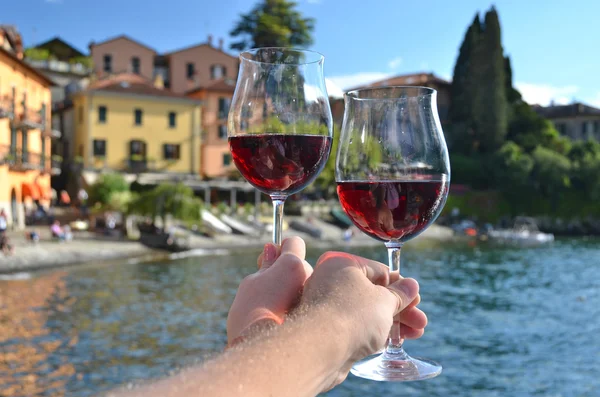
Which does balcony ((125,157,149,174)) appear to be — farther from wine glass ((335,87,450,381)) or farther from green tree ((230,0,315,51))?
wine glass ((335,87,450,381))

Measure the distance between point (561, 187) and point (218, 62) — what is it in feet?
99.3

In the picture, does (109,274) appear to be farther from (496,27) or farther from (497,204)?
(496,27)

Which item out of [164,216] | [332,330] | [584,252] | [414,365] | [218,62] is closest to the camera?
[332,330]

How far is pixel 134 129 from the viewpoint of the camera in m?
42.5

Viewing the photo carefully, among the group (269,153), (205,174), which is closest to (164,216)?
(205,174)

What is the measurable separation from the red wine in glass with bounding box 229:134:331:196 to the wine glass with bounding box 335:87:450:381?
0.07 m

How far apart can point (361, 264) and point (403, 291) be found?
12 cm

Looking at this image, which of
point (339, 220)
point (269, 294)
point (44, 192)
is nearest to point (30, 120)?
point (44, 192)

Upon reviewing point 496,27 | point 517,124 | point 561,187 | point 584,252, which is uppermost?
point 496,27

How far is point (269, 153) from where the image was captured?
153cm

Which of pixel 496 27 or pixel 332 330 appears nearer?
pixel 332 330

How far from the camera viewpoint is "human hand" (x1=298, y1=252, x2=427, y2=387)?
1.07 m

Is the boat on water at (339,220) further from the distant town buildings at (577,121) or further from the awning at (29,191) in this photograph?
the distant town buildings at (577,121)

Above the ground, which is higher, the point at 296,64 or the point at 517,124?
the point at 517,124
